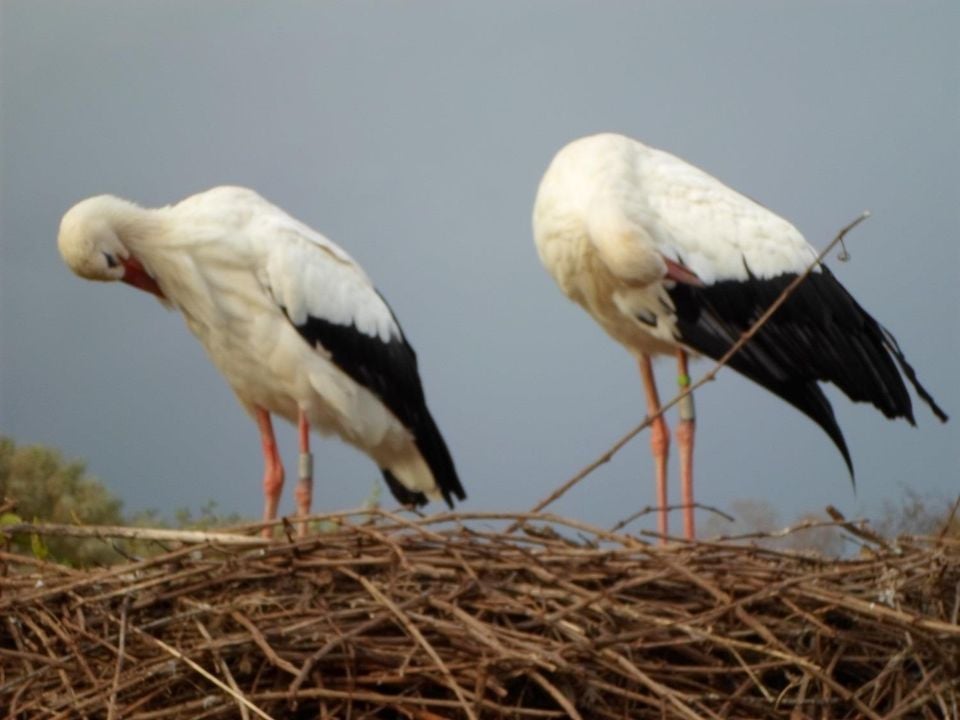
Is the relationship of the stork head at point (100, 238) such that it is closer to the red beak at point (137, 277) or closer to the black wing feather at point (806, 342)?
the red beak at point (137, 277)

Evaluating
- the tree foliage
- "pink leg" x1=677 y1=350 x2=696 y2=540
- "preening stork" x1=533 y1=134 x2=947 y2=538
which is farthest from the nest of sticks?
the tree foliage

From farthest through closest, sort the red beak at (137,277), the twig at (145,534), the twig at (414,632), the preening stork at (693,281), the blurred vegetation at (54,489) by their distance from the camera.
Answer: the blurred vegetation at (54,489)
the red beak at (137,277)
the preening stork at (693,281)
the twig at (145,534)
the twig at (414,632)

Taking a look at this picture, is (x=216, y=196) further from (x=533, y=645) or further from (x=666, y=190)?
(x=533, y=645)

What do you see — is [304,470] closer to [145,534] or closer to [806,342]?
[806,342]

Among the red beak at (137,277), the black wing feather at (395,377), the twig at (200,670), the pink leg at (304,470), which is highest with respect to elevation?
the red beak at (137,277)

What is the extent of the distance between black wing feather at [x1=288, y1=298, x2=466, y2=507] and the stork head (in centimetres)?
73

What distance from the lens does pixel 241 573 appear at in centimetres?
524

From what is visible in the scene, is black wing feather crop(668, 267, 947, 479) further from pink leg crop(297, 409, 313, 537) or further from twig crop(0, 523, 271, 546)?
twig crop(0, 523, 271, 546)

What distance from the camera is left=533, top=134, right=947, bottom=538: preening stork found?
24.4 ft

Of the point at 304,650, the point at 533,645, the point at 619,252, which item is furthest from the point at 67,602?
the point at 619,252

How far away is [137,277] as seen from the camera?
7973 mm

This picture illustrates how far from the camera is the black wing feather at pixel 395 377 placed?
26.1 feet

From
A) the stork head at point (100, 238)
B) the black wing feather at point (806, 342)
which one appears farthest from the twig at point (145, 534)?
the black wing feather at point (806, 342)

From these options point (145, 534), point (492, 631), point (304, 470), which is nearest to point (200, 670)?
point (145, 534)
